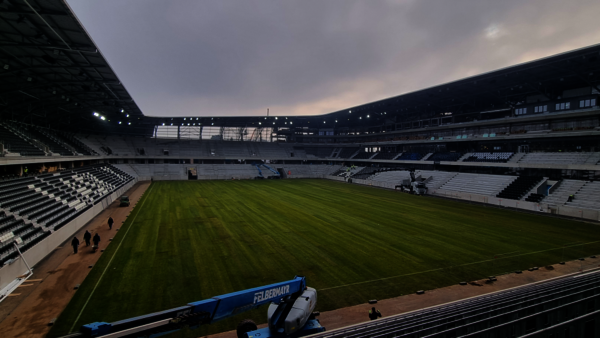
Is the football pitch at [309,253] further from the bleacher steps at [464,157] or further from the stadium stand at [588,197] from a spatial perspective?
the bleacher steps at [464,157]

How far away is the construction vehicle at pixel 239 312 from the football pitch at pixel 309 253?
2589 millimetres

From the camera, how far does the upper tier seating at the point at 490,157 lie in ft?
125

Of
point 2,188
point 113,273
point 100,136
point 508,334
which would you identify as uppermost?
point 100,136

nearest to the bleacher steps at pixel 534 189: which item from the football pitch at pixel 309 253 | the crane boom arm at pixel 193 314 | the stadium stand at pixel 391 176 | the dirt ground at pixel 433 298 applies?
the football pitch at pixel 309 253

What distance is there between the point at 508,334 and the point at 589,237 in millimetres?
20320

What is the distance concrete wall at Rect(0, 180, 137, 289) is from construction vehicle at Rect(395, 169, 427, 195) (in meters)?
38.7

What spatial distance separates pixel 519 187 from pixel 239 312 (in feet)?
120

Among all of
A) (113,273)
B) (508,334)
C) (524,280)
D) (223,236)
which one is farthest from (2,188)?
(524,280)

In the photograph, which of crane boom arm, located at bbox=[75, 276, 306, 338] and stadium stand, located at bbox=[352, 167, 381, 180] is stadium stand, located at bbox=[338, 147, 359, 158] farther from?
crane boom arm, located at bbox=[75, 276, 306, 338]

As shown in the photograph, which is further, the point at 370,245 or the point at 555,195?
the point at 555,195

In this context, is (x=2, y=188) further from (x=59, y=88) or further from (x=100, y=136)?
(x=100, y=136)

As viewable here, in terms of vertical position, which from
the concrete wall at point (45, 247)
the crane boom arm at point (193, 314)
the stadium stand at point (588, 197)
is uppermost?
the stadium stand at point (588, 197)

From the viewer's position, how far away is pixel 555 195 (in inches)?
1108

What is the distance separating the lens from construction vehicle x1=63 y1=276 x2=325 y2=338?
17.8 feet
